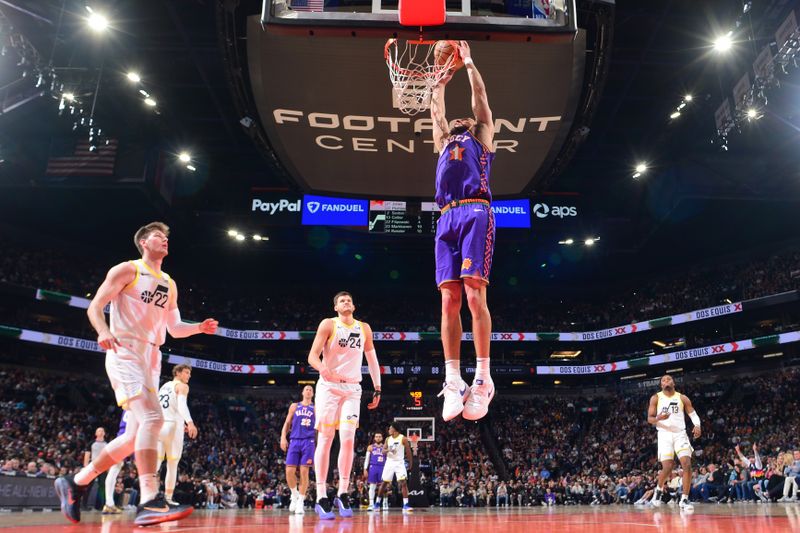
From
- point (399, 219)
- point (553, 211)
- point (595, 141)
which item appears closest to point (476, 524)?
point (399, 219)

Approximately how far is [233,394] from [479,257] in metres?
34.2

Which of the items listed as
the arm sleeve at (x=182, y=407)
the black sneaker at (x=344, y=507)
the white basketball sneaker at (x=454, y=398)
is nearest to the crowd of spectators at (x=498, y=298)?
the arm sleeve at (x=182, y=407)

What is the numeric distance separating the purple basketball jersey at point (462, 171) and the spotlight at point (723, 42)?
15.7m

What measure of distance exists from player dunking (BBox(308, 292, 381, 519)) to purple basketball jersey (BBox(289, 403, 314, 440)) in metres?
2.64

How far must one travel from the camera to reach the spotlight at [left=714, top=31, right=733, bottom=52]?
690 inches

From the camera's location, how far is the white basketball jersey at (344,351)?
7949 millimetres

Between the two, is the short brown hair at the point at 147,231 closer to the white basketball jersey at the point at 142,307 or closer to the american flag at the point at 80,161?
the white basketball jersey at the point at 142,307

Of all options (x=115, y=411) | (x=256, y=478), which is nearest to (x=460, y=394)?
(x=256, y=478)

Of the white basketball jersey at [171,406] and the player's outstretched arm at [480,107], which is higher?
the player's outstretched arm at [480,107]

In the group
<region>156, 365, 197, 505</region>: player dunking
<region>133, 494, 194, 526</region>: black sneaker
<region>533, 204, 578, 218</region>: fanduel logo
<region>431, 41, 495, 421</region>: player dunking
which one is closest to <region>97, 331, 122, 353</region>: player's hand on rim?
<region>133, 494, 194, 526</region>: black sneaker

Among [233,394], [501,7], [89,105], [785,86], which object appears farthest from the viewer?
[233,394]

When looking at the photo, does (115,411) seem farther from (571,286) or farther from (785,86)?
(785,86)

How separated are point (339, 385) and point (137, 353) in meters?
3.10

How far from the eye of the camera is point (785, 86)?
17.8 m
